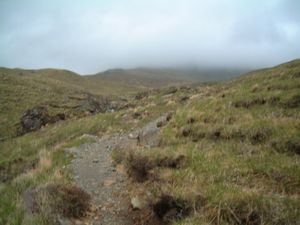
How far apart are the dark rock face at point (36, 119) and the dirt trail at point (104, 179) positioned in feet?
40.8

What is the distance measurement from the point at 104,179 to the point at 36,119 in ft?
58.4

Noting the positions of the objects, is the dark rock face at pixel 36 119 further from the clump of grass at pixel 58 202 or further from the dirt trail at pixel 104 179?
the clump of grass at pixel 58 202

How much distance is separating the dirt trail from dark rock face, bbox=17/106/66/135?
40.8 ft

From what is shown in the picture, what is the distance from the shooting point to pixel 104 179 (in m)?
8.11

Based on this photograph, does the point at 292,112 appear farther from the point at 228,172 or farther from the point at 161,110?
the point at 161,110

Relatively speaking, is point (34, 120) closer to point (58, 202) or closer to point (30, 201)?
point (30, 201)

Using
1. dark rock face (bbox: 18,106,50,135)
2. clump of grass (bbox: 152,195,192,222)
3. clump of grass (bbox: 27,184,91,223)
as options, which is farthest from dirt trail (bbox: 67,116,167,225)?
dark rock face (bbox: 18,106,50,135)

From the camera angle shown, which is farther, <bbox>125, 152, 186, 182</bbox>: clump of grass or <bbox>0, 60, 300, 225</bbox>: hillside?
<bbox>125, 152, 186, 182</bbox>: clump of grass

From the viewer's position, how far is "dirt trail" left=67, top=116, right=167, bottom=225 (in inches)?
241

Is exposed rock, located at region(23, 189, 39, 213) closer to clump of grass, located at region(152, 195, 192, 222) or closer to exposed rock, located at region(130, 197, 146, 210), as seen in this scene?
exposed rock, located at region(130, 197, 146, 210)

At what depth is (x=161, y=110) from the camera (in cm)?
2084

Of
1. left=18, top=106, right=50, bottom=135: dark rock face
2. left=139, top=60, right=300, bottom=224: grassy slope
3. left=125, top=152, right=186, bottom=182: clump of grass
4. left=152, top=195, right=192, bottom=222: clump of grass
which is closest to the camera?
left=139, top=60, right=300, bottom=224: grassy slope

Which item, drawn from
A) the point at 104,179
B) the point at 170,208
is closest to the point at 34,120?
the point at 104,179

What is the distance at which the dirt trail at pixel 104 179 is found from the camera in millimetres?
6113
